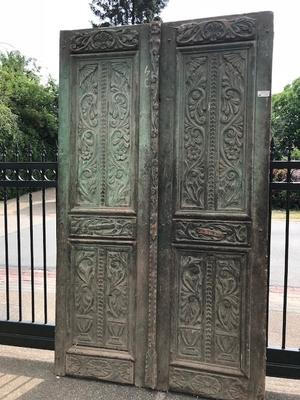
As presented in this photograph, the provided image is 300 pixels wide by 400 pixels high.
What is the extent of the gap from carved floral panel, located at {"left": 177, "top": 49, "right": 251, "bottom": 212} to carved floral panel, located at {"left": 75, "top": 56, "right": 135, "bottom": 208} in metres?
0.39

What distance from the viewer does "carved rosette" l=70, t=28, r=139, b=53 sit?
119 inches

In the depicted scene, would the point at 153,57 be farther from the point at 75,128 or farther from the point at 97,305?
the point at 97,305

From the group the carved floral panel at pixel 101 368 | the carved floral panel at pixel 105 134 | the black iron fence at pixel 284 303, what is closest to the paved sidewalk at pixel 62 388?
the carved floral panel at pixel 101 368

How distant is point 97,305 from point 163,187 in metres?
1.01

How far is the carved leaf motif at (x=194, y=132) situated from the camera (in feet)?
9.57

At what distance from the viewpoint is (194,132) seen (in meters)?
2.95

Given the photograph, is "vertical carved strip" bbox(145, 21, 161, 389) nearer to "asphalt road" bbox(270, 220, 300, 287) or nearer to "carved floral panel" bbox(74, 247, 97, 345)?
"carved floral panel" bbox(74, 247, 97, 345)

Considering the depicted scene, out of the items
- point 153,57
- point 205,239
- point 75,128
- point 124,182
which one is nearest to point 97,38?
point 153,57

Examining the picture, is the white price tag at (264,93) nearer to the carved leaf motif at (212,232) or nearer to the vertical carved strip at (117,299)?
the carved leaf motif at (212,232)

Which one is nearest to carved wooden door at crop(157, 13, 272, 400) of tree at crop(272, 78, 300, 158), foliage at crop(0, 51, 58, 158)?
foliage at crop(0, 51, 58, 158)

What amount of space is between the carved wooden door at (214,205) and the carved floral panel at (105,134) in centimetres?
27

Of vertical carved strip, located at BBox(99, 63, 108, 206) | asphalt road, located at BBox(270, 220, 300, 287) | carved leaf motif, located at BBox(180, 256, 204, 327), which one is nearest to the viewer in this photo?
carved leaf motif, located at BBox(180, 256, 204, 327)

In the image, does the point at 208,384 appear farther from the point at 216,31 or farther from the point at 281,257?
the point at 281,257

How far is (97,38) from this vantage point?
10.1ft
